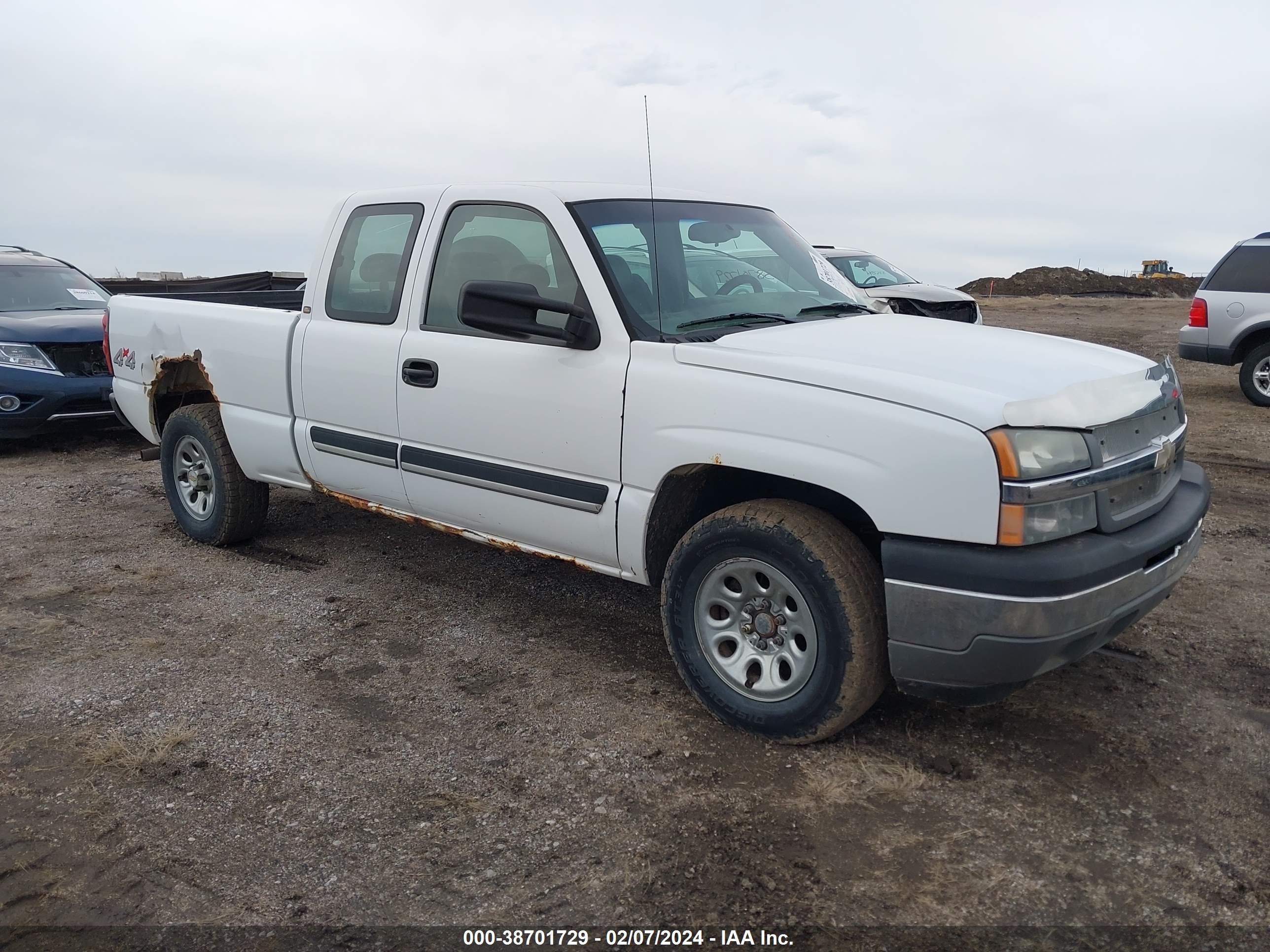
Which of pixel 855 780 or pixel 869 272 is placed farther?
pixel 869 272

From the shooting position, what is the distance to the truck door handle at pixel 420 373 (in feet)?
14.4

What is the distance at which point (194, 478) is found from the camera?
603 centimetres

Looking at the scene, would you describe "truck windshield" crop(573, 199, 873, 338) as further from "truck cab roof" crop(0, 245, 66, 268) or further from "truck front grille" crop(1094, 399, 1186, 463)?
"truck cab roof" crop(0, 245, 66, 268)

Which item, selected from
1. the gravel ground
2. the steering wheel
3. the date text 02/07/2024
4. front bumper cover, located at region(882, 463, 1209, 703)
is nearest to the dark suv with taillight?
the gravel ground

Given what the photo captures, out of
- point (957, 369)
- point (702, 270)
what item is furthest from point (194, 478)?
point (957, 369)

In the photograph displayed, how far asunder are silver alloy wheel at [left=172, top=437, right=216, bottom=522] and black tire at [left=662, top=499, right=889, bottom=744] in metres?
3.40

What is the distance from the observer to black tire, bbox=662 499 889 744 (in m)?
3.28

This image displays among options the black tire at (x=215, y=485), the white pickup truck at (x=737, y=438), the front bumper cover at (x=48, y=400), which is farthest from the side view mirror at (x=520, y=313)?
the front bumper cover at (x=48, y=400)

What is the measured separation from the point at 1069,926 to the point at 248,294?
5.90m

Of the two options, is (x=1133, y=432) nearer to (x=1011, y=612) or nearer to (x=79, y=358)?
(x=1011, y=612)

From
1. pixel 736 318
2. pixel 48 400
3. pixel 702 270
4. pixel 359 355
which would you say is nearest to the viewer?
pixel 736 318

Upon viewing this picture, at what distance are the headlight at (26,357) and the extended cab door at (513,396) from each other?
5765 millimetres

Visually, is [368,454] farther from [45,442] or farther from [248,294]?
[45,442]

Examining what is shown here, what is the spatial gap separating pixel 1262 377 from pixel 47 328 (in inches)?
478
